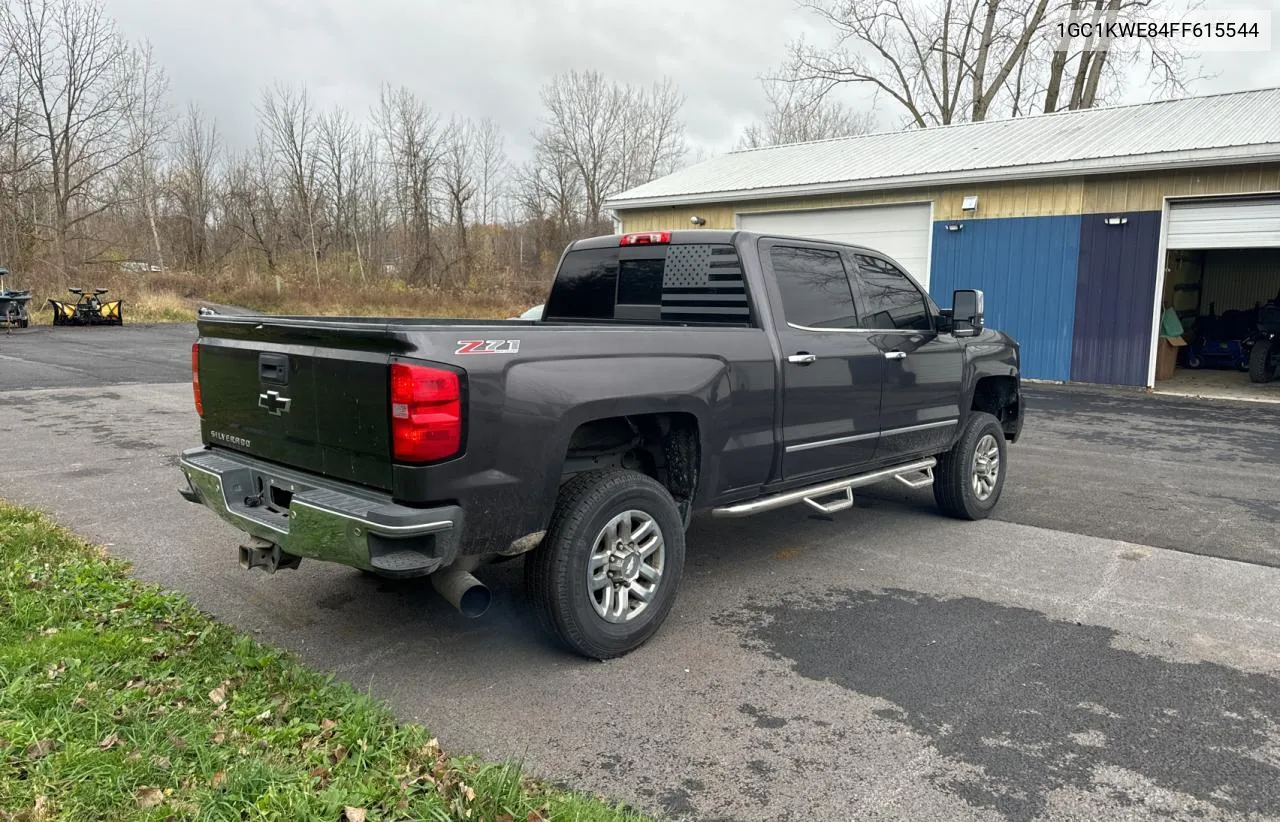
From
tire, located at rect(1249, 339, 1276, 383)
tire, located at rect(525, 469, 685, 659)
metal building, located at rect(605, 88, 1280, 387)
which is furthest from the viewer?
tire, located at rect(1249, 339, 1276, 383)

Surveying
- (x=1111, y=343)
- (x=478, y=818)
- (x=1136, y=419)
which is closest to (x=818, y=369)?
(x=478, y=818)

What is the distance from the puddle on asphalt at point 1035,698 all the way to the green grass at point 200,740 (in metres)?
1.38

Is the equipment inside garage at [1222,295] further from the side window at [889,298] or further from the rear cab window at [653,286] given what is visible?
the rear cab window at [653,286]

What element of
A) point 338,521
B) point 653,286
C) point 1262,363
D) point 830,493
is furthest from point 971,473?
point 1262,363

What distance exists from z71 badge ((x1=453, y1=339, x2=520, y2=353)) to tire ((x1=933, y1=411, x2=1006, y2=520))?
3.92 m

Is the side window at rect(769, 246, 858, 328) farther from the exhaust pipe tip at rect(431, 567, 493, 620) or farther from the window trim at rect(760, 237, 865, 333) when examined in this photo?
the exhaust pipe tip at rect(431, 567, 493, 620)

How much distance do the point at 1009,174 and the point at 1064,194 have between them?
96 cm

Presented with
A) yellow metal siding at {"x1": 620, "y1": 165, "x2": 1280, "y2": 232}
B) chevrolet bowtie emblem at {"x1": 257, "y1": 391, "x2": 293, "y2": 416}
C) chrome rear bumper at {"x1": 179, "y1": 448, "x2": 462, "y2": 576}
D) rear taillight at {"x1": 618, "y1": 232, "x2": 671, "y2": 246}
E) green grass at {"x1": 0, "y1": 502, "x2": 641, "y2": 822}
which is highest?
yellow metal siding at {"x1": 620, "y1": 165, "x2": 1280, "y2": 232}

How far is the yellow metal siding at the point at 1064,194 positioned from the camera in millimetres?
13211

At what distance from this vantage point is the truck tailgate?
3320mm

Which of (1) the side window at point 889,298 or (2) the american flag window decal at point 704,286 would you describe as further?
(1) the side window at point 889,298

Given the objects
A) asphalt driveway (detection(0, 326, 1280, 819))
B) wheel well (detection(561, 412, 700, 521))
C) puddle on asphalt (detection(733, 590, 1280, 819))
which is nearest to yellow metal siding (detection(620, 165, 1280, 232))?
asphalt driveway (detection(0, 326, 1280, 819))

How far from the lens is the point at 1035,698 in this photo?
11.7ft

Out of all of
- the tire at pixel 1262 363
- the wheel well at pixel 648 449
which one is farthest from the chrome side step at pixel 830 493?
the tire at pixel 1262 363
